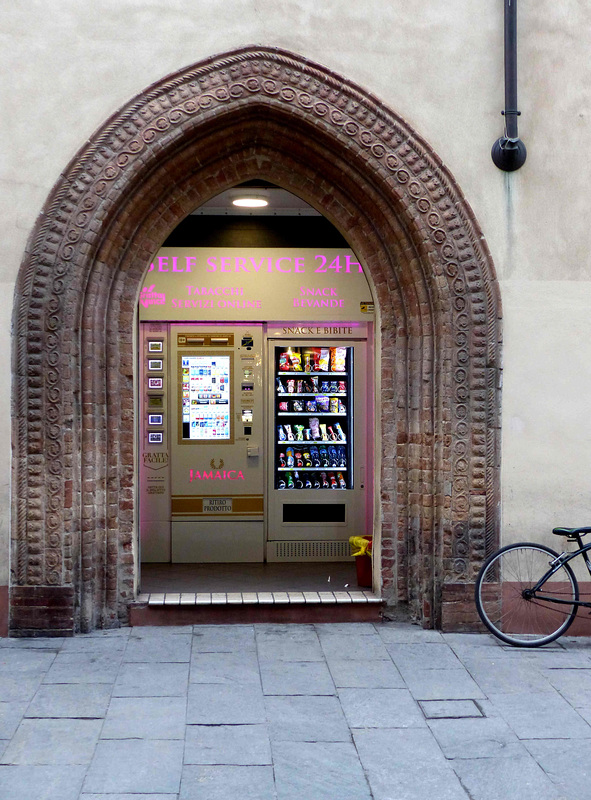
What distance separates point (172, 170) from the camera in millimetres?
Answer: 6438

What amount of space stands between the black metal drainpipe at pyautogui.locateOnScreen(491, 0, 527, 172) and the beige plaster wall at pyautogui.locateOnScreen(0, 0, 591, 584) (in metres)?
0.11

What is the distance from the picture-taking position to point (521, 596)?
6270 millimetres

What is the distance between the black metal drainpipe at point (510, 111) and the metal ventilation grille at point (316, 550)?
413 centimetres

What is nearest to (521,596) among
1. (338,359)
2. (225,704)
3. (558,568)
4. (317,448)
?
(558,568)

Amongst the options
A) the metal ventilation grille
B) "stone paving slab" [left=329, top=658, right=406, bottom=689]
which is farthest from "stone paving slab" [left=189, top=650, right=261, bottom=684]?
the metal ventilation grille

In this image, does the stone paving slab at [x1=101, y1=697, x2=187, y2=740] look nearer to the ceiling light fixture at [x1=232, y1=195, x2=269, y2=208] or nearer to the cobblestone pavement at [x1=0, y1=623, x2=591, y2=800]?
the cobblestone pavement at [x1=0, y1=623, x2=591, y2=800]

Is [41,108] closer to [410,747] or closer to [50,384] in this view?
[50,384]

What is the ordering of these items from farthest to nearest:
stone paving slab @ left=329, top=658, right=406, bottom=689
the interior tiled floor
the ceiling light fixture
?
1. the ceiling light fixture
2. the interior tiled floor
3. stone paving slab @ left=329, top=658, right=406, bottom=689

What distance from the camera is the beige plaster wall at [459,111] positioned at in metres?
6.14

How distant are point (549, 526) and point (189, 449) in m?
3.72

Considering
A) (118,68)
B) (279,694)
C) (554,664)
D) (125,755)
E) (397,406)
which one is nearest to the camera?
(125,755)

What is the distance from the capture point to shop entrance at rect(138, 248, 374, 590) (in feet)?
28.1

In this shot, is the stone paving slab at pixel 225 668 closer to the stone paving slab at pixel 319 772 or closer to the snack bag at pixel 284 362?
the stone paving slab at pixel 319 772

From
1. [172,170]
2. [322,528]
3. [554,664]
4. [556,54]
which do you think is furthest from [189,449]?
[556,54]
